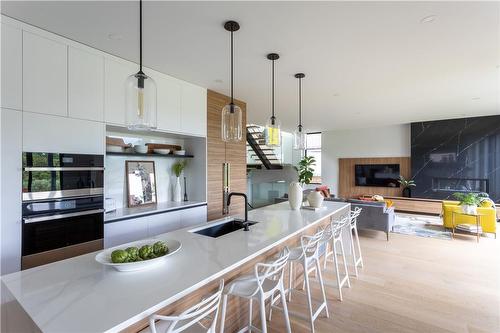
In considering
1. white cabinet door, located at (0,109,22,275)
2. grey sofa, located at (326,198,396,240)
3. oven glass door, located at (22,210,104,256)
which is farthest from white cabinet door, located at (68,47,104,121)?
grey sofa, located at (326,198,396,240)

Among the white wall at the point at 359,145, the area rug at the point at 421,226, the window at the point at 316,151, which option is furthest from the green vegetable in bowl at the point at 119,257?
the window at the point at 316,151

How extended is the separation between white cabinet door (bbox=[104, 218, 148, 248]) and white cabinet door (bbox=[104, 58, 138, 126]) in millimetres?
1151

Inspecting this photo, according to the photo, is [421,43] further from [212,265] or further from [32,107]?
[32,107]

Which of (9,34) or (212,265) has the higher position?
(9,34)

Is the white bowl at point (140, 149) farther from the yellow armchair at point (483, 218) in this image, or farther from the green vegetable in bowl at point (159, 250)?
the yellow armchair at point (483, 218)

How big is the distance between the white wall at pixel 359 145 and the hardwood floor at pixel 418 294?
413 centimetres

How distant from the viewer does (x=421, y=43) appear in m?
2.58

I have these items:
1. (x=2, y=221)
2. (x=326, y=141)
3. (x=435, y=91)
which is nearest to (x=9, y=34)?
(x=2, y=221)

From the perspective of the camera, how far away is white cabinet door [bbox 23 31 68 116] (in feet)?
7.21

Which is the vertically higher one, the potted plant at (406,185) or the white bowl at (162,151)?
the white bowl at (162,151)

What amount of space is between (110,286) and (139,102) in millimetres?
1162

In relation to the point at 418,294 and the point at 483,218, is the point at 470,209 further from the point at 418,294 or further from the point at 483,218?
the point at 418,294

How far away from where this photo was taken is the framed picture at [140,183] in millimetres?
3500

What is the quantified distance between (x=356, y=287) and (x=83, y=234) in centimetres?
310
